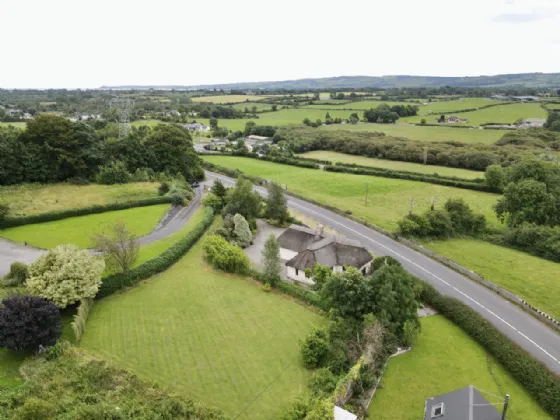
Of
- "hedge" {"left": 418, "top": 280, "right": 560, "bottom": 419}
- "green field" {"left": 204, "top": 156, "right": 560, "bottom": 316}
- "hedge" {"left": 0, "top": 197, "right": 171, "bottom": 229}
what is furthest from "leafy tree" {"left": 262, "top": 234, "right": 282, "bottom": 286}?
"hedge" {"left": 0, "top": 197, "right": 171, "bottom": 229}

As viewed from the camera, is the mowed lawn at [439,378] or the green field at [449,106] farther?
the green field at [449,106]

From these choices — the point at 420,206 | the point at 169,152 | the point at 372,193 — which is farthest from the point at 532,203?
the point at 169,152

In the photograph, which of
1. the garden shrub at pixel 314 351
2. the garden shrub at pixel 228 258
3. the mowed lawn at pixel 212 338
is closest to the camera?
the mowed lawn at pixel 212 338

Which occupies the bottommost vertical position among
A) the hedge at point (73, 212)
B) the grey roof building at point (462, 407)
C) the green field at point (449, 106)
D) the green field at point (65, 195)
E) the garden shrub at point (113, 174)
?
the grey roof building at point (462, 407)

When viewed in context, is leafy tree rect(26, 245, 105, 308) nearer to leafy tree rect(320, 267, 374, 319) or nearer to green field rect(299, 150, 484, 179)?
leafy tree rect(320, 267, 374, 319)

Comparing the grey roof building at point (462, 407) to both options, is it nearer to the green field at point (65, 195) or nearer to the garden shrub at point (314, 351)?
the garden shrub at point (314, 351)

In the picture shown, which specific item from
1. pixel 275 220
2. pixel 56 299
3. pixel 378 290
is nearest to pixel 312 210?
pixel 275 220

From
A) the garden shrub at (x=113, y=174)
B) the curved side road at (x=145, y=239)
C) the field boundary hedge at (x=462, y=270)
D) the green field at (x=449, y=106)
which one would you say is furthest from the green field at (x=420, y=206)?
the green field at (x=449, y=106)
